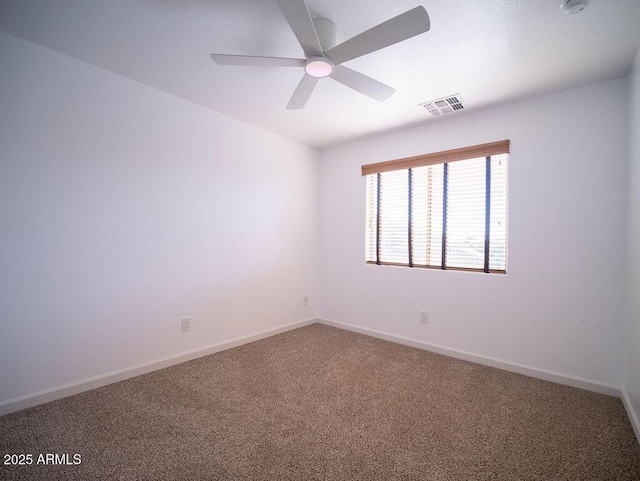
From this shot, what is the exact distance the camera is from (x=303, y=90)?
80.1 inches

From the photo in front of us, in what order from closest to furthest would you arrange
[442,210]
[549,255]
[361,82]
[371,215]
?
[361,82] < [549,255] < [442,210] < [371,215]

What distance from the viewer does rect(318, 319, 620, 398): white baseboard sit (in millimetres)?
2246

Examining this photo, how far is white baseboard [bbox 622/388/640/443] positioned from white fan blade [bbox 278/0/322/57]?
9.35ft

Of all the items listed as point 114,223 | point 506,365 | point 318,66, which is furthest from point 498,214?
point 114,223

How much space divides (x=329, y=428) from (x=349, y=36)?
243 centimetres

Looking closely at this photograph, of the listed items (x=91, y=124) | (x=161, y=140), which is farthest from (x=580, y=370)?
(x=91, y=124)

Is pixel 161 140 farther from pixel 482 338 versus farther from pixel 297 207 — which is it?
pixel 482 338

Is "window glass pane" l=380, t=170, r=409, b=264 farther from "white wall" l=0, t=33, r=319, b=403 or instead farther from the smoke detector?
the smoke detector

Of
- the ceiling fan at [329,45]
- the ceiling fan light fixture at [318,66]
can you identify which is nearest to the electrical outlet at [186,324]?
the ceiling fan at [329,45]

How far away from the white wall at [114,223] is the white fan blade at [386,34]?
1769 millimetres

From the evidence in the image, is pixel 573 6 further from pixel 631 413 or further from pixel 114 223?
pixel 114 223

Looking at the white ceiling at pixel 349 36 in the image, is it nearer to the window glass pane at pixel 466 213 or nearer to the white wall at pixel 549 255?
the white wall at pixel 549 255

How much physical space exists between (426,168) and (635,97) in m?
1.59

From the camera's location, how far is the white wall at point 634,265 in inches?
72.4
